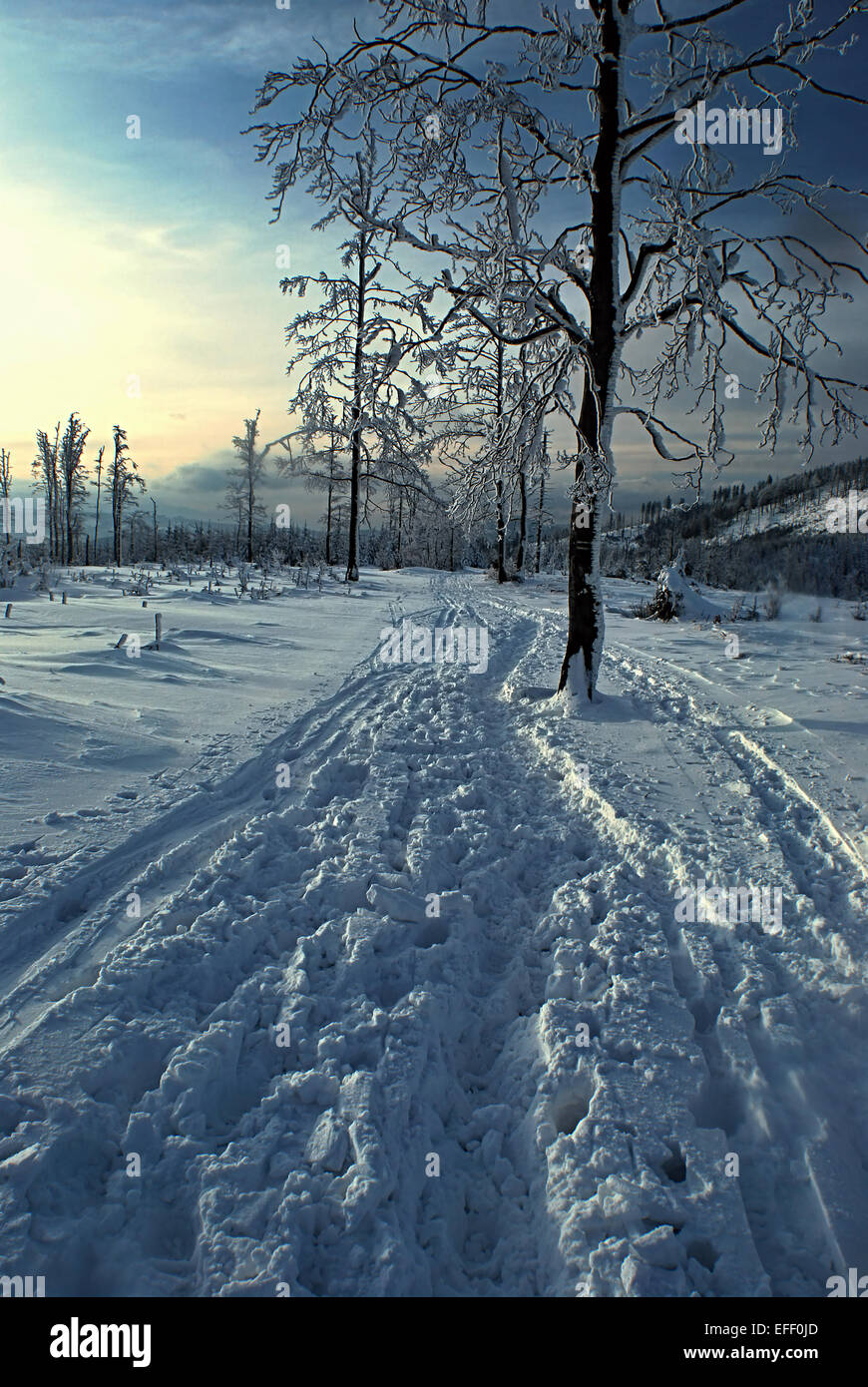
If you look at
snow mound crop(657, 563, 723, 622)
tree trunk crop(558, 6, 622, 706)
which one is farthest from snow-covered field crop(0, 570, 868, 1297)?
snow mound crop(657, 563, 723, 622)

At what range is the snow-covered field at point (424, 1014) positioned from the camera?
1.93 m

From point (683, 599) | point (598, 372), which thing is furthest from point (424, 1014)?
point (683, 599)

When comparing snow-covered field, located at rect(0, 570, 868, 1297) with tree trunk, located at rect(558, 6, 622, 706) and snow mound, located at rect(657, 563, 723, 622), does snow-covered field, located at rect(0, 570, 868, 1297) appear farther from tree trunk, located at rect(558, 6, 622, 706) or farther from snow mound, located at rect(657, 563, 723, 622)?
snow mound, located at rect(657, 563, 723, 622)

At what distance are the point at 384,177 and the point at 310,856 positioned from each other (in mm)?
6952

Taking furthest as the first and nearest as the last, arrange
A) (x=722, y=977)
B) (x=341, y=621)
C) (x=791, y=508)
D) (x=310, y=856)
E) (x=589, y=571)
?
(x=791, y=508) → (x=341, y=621) → (x=589, y=571) → (x=310, y=856) → (x=722, y=977)

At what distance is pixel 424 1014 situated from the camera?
272 centimetres

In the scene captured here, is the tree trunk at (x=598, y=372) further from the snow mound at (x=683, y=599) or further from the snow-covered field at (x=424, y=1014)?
the snow mound at (x=683, y=599)

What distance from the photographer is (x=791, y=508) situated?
14900cm

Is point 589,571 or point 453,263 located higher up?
point 453,263

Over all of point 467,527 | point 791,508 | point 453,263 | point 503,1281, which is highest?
point 791,508

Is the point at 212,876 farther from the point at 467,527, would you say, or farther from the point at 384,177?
the point at 384,177

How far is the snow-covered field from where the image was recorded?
75.8 inches

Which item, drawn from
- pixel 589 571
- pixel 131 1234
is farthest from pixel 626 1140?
pixel 589 571

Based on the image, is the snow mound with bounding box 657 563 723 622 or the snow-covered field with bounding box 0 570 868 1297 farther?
the snow mound with bounding box 657 563 723 622
